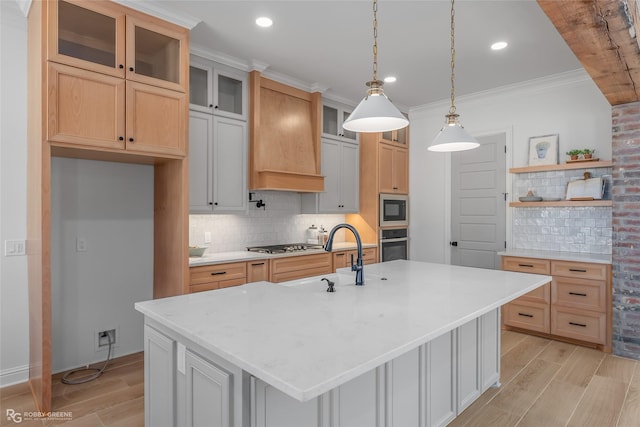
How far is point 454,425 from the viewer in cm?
230

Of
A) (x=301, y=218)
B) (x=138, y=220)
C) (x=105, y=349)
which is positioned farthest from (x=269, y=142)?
(x=105, y=349)

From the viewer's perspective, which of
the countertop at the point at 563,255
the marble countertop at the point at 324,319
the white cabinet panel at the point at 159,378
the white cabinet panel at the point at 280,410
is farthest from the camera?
the countertop at the point at 563,255

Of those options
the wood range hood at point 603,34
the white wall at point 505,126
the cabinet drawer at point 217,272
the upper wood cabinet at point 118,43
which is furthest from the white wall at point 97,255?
the white wall at point 505,126

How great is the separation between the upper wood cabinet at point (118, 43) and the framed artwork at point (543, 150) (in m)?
3.91

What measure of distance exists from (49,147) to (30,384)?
1847 mm

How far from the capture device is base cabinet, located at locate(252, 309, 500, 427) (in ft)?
4.45

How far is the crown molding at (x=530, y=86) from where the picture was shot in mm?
4066

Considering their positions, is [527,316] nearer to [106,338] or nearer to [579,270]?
[579,270]

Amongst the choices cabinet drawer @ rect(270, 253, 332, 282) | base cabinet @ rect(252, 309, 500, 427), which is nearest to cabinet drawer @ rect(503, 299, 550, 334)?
base cabinet @ rect(252, 309, 500, 427)

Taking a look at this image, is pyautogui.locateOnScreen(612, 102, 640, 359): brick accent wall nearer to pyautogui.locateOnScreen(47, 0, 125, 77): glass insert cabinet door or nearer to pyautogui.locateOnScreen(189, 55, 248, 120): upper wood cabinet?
pyautogui.locateOnScreen(189, 55, 248, 120): upper wood cabinet

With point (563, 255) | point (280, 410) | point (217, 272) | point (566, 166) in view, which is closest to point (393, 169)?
point (566, 166)

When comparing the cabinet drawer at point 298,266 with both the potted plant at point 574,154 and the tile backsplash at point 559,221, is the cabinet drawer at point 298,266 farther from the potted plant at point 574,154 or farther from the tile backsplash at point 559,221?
the potted plant at point 574,154

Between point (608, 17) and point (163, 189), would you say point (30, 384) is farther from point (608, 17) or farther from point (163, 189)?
point (608, 17)

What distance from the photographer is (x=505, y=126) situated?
4.67 meters
